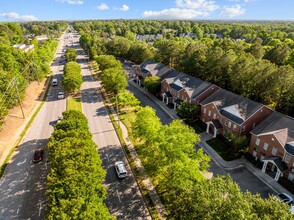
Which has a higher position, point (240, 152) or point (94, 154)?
point (94, 154)

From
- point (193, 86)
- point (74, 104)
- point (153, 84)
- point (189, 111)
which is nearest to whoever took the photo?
point (189, 111)

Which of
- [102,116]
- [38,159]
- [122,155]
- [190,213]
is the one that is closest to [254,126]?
[122,155]

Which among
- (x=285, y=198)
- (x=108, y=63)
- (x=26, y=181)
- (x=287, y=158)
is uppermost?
(x=108, y=63)

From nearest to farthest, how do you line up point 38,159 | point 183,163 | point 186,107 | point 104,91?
point 183,163, point 38,159, point 186,107, point 104,91

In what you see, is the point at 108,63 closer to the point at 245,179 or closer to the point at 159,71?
the point at 159,71

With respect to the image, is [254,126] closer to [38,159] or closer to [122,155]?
[122,155]

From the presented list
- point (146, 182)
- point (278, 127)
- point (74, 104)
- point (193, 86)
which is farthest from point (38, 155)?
point (278, 127)

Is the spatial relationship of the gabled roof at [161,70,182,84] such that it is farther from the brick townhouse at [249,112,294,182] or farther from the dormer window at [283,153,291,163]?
the dormer window at [283,153,291,163]
